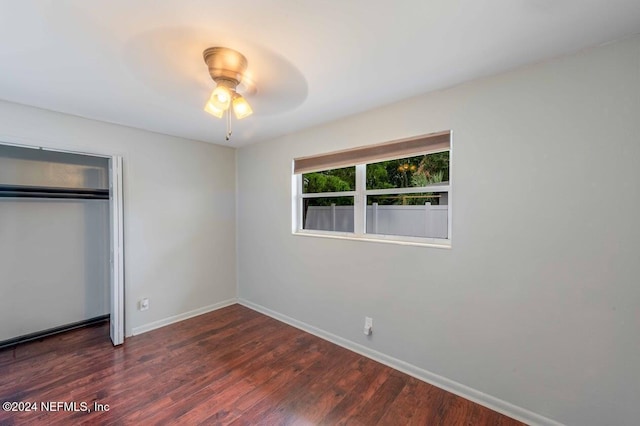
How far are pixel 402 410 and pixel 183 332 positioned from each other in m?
2.44

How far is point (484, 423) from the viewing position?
1.73m

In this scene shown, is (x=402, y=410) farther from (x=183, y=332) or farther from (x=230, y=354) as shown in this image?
(x=183, y=332)

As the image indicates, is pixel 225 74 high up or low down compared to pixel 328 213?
up

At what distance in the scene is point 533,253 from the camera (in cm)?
171

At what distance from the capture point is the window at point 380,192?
221 centimetres

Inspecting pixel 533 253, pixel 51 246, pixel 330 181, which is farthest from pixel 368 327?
pixel 51 246

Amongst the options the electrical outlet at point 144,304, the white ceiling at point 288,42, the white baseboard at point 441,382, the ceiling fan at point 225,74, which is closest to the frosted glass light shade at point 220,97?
the ceiling fan at point 225,74

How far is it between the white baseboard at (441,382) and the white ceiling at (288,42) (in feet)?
7.48

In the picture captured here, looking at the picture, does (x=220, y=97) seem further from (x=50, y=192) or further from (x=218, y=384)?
(x=50, y=192)

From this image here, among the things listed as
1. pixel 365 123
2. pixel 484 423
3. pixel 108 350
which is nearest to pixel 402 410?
pixel 484 423

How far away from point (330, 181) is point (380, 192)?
674 millimetres

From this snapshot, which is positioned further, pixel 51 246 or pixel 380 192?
pixel 51 246

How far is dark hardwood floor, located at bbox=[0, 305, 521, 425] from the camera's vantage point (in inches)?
70.4

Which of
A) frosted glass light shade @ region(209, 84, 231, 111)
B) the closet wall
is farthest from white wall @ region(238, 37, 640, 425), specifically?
the closet wall
